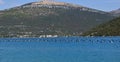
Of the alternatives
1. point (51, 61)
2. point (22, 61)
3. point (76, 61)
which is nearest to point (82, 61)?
point (76, 61)

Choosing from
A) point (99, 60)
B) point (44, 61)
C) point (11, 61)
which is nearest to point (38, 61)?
point (44, 61)

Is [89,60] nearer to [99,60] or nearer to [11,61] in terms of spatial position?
[99,60]

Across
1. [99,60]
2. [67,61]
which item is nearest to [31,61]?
[67,61]

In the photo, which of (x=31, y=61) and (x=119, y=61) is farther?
(x=31, y=61)

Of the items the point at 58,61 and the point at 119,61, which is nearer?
the point at 119,61

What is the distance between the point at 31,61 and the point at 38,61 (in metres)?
1.34

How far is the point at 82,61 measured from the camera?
178 ft

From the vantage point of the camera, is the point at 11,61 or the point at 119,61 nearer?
the point at 119,61

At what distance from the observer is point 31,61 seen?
56.3 meters

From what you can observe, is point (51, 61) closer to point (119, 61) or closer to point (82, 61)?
point (82, 61)

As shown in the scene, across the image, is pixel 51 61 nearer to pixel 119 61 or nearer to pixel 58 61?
pixel 58 61

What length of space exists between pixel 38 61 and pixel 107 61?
384 inches

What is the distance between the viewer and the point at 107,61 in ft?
172

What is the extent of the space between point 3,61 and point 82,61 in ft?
37.3
